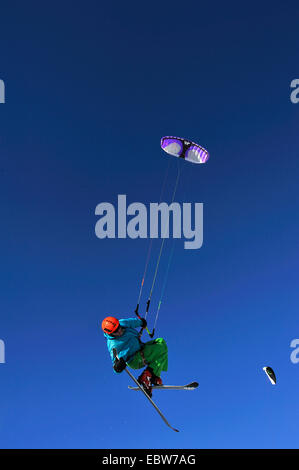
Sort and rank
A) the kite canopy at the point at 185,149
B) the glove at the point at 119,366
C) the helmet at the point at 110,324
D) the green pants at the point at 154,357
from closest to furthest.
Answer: the glove at the point at 119,366
the helmet at the point at 110,324
the green pants at the point at 154,357
the kite canopy at the point at 185,149

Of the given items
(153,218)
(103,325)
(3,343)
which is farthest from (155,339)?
(3,343)

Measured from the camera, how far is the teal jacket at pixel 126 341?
1202 cm

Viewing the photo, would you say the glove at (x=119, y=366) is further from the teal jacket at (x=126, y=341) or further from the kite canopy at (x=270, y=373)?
the kite canopy at (x=270, y=373)

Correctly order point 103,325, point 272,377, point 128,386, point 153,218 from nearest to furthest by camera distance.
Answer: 1. point 103,325
2. point 128,386
3. point 272,377
4. point 153,218

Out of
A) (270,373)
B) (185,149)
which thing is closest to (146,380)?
(270,373)

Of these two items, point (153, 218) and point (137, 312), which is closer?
point (137, 312)

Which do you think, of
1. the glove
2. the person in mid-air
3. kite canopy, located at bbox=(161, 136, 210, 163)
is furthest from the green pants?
kite canopy, located at bbox=(161, 136, 210, 163)

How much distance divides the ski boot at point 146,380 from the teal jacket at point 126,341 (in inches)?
27.5

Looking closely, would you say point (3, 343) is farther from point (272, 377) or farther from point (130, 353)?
point (272, 377)

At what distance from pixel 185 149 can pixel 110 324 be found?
19.6 ft

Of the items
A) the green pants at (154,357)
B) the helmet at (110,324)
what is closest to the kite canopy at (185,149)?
the helmet at (110,324)

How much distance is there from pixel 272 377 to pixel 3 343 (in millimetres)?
11278

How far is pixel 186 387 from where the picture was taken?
1329 centimetres

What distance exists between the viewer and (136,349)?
12250 mm
